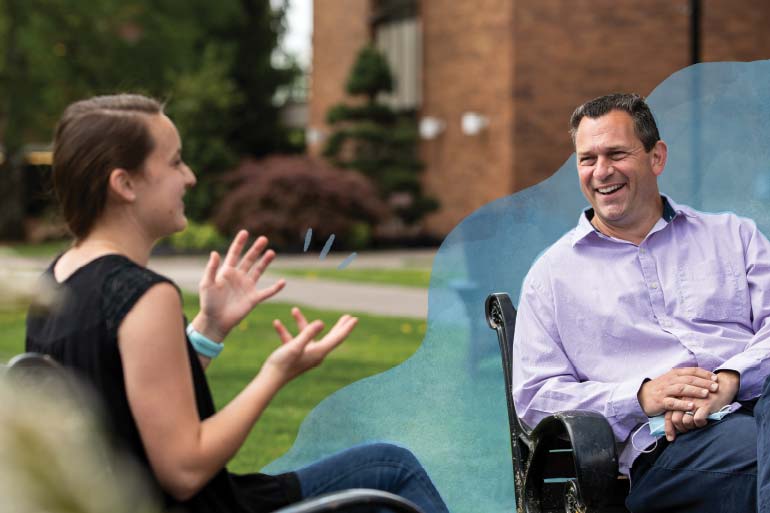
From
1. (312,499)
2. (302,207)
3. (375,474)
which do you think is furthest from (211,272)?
(302,207)

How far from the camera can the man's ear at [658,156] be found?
307 centimetres

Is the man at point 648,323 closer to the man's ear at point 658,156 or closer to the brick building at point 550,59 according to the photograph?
the man's ear at point 658,156

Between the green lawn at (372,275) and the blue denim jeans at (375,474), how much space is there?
12.0 metres

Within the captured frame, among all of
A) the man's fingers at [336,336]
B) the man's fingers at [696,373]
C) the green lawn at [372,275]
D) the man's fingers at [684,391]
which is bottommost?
the green lawn at [372,275]

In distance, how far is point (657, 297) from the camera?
293 centimetres

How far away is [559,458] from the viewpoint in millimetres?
2938

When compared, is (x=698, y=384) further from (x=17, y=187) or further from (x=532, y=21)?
(x=17, y=187)

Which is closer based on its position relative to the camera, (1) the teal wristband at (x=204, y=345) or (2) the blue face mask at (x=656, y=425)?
(1) the teal wristband at (x=204, y=345)

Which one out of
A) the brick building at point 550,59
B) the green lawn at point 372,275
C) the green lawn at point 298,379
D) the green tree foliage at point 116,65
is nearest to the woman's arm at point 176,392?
the green lawn at point 298,379

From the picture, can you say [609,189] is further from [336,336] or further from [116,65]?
[116,65]

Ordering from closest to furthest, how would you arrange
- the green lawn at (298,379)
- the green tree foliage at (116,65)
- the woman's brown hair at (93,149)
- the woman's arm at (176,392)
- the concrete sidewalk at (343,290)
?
the woman's arm at (176,392)
the woman's brown hair at (93,149)
the green lawn at (298,379)
the concrete sidewalk at (343,290)
the green tree foliage at (116,65)

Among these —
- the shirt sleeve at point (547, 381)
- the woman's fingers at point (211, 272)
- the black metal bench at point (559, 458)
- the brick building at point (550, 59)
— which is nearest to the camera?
the woman's fingers at point (211, 272)

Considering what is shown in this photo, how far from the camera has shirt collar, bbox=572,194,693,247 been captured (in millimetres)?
2996
